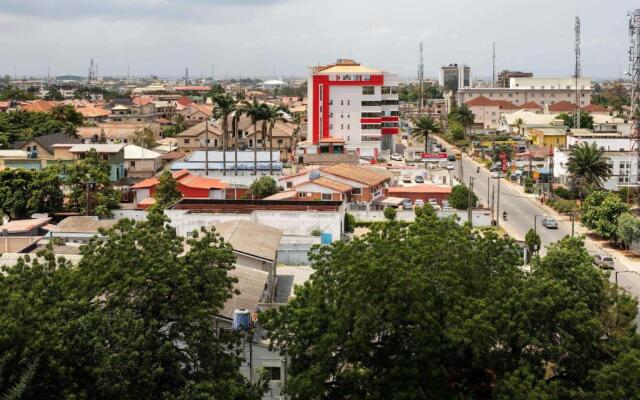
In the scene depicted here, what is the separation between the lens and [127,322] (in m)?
13.3

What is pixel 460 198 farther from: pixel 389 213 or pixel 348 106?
pixel 348 106

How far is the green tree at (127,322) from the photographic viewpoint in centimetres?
1252

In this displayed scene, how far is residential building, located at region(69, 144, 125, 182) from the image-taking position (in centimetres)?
4716

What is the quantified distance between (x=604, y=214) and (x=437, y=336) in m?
23.6

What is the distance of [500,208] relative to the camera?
1757 inches

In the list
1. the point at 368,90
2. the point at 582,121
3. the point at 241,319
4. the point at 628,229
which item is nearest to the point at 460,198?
the point at 628,229

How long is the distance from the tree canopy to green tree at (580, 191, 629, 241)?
67.4 feet

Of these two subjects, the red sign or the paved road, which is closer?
the paved road

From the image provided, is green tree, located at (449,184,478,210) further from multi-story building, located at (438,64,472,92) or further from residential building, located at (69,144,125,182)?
multi-story building, located at (438,64,472,92)

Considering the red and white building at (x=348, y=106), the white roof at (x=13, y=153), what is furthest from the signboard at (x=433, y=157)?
the white roof at (x=13, y=153)

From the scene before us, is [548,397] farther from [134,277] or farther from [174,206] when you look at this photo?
[174,206]

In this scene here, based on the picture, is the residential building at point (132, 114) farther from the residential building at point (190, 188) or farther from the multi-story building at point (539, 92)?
the residential building at point (190, 188)

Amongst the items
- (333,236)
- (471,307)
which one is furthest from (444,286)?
(333,236)

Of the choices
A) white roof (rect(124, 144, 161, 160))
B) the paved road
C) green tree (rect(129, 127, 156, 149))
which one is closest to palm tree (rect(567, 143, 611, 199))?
the paved road
